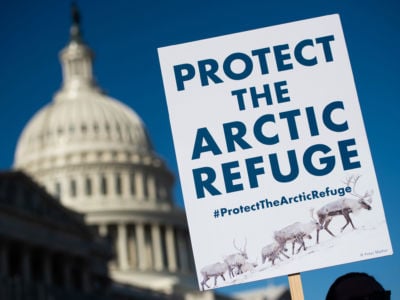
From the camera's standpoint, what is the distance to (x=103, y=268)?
71.6 metres

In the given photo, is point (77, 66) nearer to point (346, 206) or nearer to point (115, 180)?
point (115, 180)

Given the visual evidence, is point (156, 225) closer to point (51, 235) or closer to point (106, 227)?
point (106, 227)

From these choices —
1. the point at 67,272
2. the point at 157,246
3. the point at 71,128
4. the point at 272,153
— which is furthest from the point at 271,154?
the point at 71,128

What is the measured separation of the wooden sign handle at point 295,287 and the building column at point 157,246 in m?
97.1

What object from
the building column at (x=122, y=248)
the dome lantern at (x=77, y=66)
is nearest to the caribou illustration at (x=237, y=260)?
the building column at (x=122, y=248)

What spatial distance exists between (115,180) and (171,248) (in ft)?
37.1

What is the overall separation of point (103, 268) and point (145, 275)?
30154 mm

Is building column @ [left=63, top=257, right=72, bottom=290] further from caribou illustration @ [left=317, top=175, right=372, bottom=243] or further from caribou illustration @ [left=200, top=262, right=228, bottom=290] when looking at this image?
caribou illustration @ [left=317, top=175, right=372, bottom=243]

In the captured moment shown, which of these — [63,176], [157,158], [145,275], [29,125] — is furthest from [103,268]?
[29,125]

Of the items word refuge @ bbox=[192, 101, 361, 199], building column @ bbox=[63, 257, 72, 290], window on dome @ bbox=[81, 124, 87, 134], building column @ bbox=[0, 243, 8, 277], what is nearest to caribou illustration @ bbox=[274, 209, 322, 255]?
word refuge @ bbox=[192, 101, 361, 199]

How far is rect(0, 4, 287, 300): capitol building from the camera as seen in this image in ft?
338

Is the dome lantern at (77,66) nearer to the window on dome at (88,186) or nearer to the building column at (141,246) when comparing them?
the window on dome at (88,186)

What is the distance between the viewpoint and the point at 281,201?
805cm

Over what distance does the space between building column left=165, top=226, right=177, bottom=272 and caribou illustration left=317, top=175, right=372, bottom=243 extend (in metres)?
98.7
